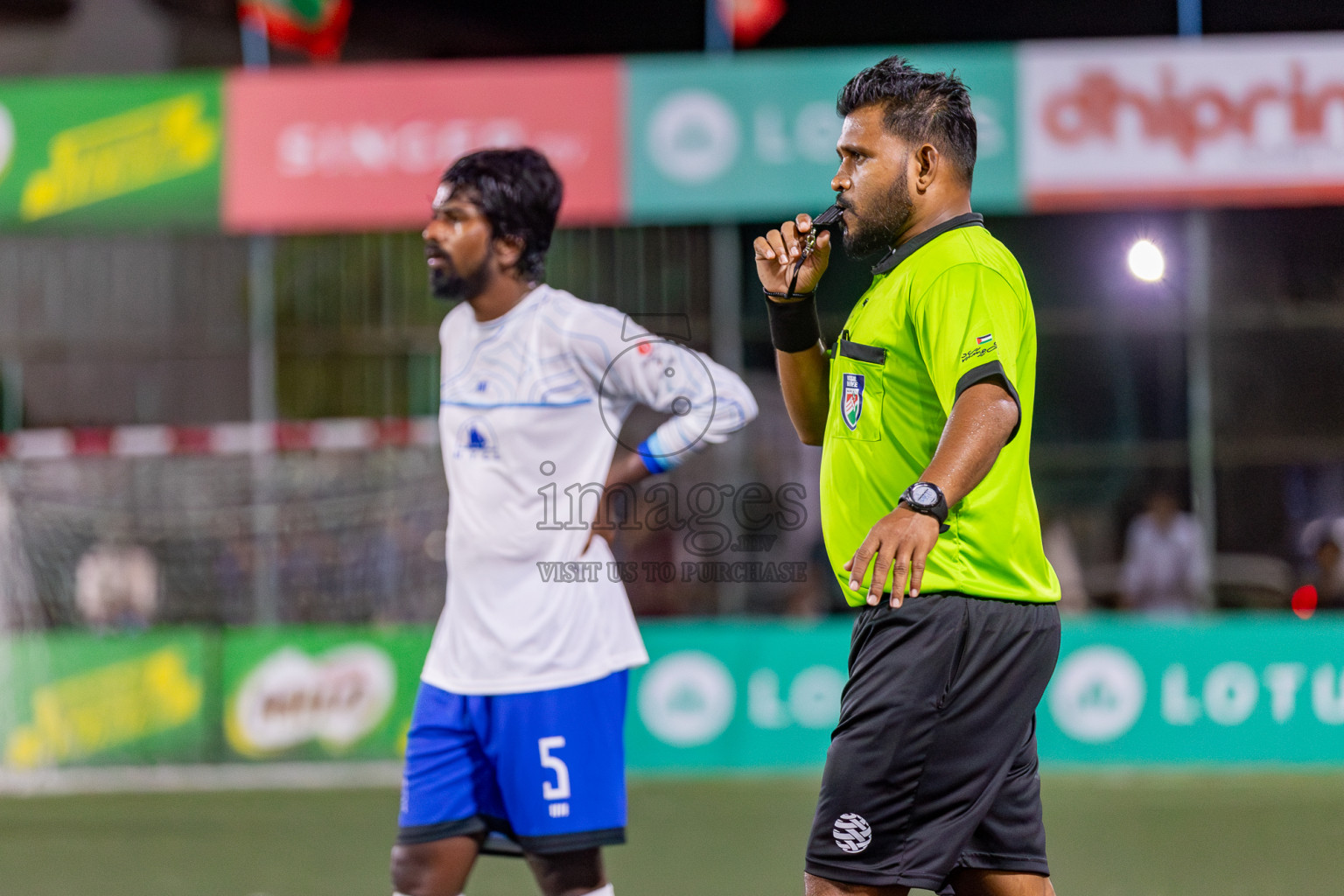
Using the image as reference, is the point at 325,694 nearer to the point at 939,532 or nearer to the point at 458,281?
the point at 458,281

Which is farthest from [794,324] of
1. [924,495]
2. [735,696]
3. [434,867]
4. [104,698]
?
[104,698]

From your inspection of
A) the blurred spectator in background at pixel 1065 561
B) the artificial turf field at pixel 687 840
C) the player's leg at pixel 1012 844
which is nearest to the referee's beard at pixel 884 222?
the player's leg at pixel 1012 844

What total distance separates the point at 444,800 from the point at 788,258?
158 cm

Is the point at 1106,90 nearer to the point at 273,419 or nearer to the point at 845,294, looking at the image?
the point at 845,294

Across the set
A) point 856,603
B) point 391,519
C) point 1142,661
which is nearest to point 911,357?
point 856,603

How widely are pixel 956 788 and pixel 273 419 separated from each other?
818 centimetres

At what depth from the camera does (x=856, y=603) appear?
2975mm

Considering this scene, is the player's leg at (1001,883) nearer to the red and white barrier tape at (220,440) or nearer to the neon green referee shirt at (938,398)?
the neon green referee shirt at (938,398)

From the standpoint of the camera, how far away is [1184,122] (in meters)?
9.27

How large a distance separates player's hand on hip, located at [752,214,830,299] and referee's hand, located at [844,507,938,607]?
71 centimetres

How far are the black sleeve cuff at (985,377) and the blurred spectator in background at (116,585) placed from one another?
817cm

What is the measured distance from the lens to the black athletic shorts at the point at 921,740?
9.29 feet

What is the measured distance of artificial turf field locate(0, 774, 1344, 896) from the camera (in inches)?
237

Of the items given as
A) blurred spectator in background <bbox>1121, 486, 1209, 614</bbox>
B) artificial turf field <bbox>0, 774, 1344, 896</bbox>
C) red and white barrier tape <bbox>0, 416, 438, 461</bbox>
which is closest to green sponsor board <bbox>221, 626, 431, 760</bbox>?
artificial turf field <bbox>0, 774, 1344, 896</bbox>
